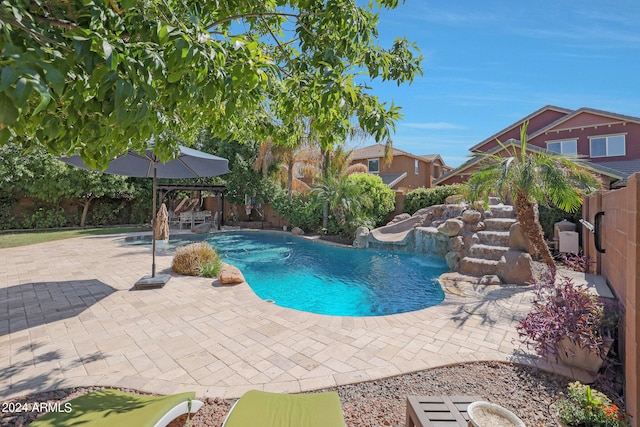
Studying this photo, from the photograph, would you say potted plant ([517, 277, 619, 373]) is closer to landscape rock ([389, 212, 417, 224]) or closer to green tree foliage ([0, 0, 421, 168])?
green tree foliage ([0, 0, 421, 168])

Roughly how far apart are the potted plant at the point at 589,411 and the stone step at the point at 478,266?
20.3ft

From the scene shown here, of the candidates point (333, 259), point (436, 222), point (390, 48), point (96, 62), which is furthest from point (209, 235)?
point (96, 62)

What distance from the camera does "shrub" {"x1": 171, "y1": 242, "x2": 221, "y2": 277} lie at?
739 centimetres

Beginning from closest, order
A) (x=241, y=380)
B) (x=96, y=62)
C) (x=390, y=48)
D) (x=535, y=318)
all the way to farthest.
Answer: (x=96, y=62) → (x=241, y=380) → (x=535, y=318) → (x=390, y=48)

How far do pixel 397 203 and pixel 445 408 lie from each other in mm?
15540

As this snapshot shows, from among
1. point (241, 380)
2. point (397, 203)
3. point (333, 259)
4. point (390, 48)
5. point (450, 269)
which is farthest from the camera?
point (397, 203)

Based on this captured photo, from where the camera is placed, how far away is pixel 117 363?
3.42 m

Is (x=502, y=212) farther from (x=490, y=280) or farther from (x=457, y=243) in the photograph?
(x=490, y=280)

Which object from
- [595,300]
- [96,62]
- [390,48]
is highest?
[390,48]

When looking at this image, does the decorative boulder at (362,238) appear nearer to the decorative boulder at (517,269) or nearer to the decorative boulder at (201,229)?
the decorative boulder at (517,269)

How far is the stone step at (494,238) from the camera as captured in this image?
29.7ft

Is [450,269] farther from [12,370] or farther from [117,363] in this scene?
[12,370]

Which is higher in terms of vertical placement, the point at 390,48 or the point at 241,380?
the point at 390,48

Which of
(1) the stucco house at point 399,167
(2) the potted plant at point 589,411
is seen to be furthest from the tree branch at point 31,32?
(1) the stucco house at point 399,167
